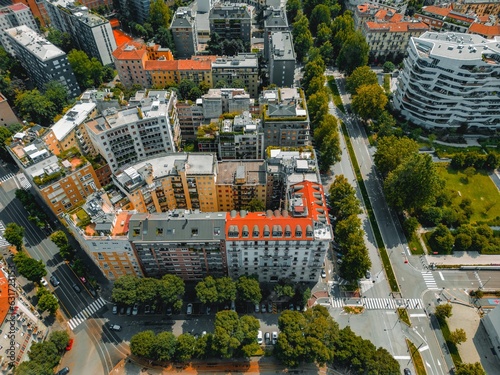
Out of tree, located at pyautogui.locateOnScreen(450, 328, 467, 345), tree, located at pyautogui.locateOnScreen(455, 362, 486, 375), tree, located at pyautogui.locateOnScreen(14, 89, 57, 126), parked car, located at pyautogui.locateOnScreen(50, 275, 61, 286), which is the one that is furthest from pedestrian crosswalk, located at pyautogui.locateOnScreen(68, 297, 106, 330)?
tree, located at pyautogui.locateOnScreen(450, 328, 467, 345)

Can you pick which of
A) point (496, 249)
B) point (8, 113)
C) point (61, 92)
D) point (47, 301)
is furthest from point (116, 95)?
point (496, 249)

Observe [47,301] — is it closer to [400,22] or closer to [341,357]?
[341,357]

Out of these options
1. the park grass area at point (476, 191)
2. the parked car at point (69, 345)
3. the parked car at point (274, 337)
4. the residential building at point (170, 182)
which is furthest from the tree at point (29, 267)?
the park grass area at point (476, 191)

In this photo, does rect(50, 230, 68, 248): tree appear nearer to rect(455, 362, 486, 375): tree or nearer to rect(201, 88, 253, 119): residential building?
rect(201, 88, 253, 119): residential building

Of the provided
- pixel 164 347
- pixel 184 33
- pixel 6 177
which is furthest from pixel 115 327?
pixel 184 33

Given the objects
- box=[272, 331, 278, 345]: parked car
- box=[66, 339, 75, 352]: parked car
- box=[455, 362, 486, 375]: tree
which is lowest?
box=[66, 339, 75, 352]: parked car
